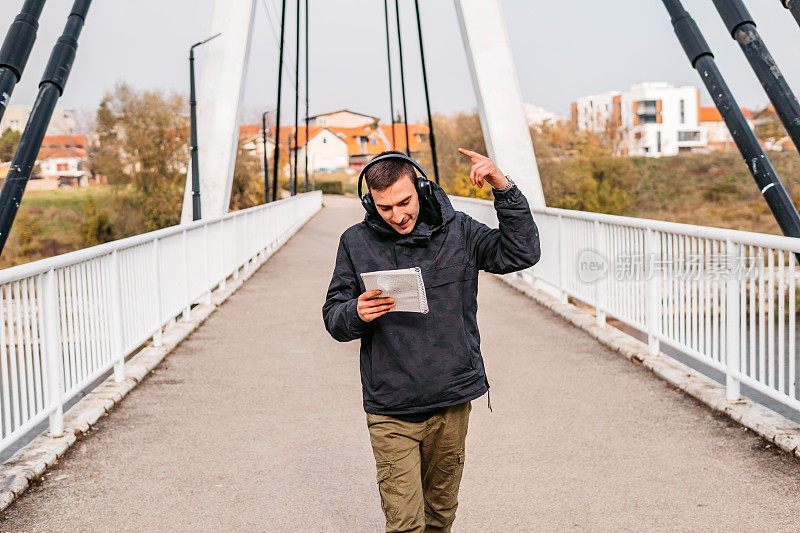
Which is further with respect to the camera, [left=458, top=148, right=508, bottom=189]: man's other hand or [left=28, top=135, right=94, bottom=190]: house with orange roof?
[left=28, top=135, right=94, bottom=190]: house with orange roof

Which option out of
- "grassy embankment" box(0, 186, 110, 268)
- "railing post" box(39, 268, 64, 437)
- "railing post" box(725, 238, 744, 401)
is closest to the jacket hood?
"railing post" box(39, 268, 64, 437)

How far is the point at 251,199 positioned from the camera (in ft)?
213

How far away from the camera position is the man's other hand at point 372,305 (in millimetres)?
2652

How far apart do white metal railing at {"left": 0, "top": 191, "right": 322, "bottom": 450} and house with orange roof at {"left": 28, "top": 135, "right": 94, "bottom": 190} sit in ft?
271

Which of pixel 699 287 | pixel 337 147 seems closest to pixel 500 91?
pixel 699 287

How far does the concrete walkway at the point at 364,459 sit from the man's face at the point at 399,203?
1738 mm

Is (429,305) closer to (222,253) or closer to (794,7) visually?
(794,7)

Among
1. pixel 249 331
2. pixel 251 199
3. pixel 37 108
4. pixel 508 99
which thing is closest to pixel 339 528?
pixel 37 108

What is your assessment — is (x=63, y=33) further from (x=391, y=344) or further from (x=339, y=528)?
(x=391, y=344)

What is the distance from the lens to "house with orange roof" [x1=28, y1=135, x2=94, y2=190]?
92.9 meters

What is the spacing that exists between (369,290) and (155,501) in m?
2.39

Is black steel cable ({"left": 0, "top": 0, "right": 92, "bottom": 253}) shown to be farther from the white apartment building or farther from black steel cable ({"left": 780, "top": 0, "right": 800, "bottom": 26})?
the white apartment building

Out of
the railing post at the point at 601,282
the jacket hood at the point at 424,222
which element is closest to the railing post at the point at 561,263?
the railing post at the point at 601,282

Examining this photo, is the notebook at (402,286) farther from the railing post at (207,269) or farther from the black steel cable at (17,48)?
the railing post at (207,269)
